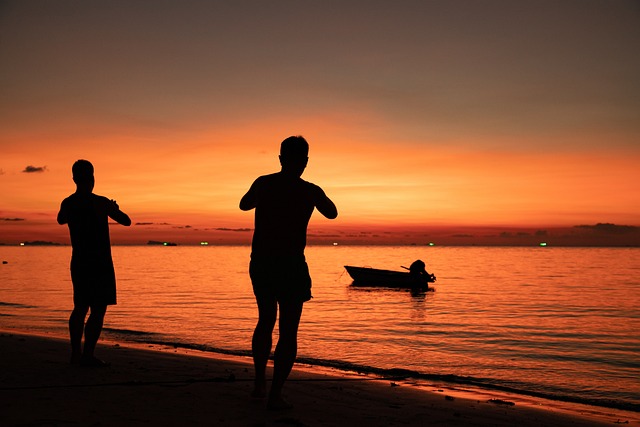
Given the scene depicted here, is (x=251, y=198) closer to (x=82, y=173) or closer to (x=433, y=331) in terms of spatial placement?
(x=82, y=173)

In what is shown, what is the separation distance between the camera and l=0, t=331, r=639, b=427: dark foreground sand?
5066mm

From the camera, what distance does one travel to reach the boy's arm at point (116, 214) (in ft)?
22.4

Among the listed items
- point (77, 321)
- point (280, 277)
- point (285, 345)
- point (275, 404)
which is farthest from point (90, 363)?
point (280, 277)

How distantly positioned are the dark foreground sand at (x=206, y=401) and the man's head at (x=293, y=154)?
2.22 meters

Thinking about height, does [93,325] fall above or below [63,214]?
below

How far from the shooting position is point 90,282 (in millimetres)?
6934

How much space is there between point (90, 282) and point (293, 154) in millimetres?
3361

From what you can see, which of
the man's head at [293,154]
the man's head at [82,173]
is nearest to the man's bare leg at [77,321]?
the man's head at [82,173]

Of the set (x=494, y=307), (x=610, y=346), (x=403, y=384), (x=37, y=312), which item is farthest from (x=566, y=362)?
(x=37, y=312)

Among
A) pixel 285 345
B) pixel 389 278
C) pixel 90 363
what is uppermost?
pixel 285 345

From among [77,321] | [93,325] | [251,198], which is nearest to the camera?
[251,198]

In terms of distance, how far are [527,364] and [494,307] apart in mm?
17863

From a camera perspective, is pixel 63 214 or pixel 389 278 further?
pixel 389 278

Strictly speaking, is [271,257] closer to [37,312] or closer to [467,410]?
[467,410]
